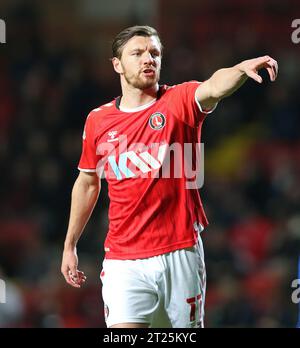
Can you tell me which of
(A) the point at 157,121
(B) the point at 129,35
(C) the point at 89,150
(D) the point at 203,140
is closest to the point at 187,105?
(A) the point at 157,121

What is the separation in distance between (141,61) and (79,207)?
1011mm

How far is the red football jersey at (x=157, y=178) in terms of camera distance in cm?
486

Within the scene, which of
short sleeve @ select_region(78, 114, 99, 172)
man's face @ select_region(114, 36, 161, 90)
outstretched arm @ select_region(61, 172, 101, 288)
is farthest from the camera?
outstretched arm @ select_region(61, 172, 101, 288)

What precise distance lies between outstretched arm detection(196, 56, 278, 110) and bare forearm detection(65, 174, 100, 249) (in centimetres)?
100

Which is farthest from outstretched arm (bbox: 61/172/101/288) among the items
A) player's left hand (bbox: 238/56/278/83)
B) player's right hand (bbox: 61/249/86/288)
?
player's left hand (bbox: 238/56/278/83)

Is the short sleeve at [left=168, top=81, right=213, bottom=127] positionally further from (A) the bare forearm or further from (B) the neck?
(A) the bare forearm

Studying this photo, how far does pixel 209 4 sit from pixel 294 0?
116 centimetres

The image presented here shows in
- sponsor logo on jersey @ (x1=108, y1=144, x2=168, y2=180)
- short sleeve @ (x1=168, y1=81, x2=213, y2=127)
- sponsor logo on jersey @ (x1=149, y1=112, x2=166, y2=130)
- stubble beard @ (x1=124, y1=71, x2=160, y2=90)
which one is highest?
stubble beard @ (x1=124, y1=71, x2=160, y2=90)

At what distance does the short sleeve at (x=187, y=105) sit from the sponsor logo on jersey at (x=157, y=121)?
0.25ft

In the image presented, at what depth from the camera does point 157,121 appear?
16.0ft

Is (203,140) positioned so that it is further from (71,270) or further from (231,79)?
(231,79)

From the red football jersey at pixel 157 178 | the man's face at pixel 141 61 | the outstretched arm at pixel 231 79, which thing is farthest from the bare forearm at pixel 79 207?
the outstretched arm at pixel 231 79

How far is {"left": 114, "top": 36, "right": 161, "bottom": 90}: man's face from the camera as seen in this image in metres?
4.93
